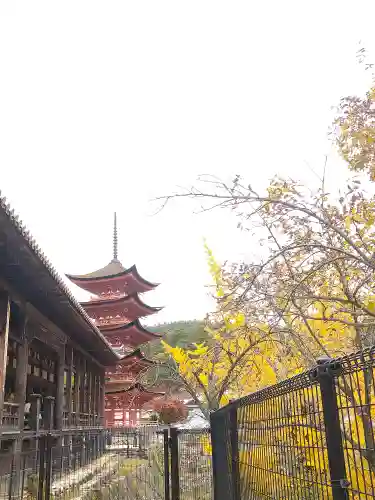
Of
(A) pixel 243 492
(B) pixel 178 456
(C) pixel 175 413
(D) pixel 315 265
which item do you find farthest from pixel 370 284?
(C) pixel 175 413

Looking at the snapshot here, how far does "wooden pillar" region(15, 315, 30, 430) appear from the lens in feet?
31.0

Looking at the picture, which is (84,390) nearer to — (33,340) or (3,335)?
(33,340)

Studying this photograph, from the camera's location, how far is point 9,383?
1250 cm

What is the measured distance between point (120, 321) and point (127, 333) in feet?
7.21

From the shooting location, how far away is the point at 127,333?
3095cm

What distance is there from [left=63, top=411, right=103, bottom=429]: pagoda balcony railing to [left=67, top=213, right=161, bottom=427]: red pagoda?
7.92 meters

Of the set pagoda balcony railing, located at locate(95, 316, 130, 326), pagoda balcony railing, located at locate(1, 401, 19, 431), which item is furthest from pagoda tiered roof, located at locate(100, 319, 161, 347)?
pagoda balcony railing, located at locate(1, 401, 19, 431)

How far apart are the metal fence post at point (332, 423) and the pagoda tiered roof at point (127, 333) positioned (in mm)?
28407

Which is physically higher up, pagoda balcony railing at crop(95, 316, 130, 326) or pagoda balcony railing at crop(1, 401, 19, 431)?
pagoda balcony railing at crop(95, 316, 130, 326)

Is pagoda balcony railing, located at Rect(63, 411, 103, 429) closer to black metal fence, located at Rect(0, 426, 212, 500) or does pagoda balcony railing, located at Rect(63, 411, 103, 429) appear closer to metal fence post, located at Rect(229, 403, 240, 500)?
black metal fence, located at Rect(0, 426, 212, 500)

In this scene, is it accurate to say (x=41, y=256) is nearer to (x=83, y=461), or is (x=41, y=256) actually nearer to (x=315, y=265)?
(x=315, y=265)

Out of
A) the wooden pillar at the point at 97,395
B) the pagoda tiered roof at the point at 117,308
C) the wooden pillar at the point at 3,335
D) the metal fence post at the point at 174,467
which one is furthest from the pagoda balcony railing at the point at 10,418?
the pagoda tiered roof at the point at 117,308

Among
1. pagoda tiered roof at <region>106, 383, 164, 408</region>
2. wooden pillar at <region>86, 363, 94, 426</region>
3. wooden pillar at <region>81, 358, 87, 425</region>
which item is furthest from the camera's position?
pagoda tiered roof at <region>106, 383, 164, 408</region>

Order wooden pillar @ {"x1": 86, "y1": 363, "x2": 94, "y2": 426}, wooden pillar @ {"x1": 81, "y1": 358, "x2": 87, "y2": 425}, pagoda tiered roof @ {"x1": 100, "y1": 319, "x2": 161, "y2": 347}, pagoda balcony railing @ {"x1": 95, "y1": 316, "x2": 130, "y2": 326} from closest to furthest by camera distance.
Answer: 1. wooden pillar @ {"x1": 81, "y1": 358, "x2": 87, "y2": 425}
2. wooden pillar @ {"x1": 86, "y1": 363, "x2": 94, "y2": 426}
3. pagoda tiered roof @ {"x1": 100, "y1": 319, "x2": 161, "y2": 347}
4. pagoda balcony railing @ {"x1": 95, "y1": 316, "x2": 130, "y2": 326}
